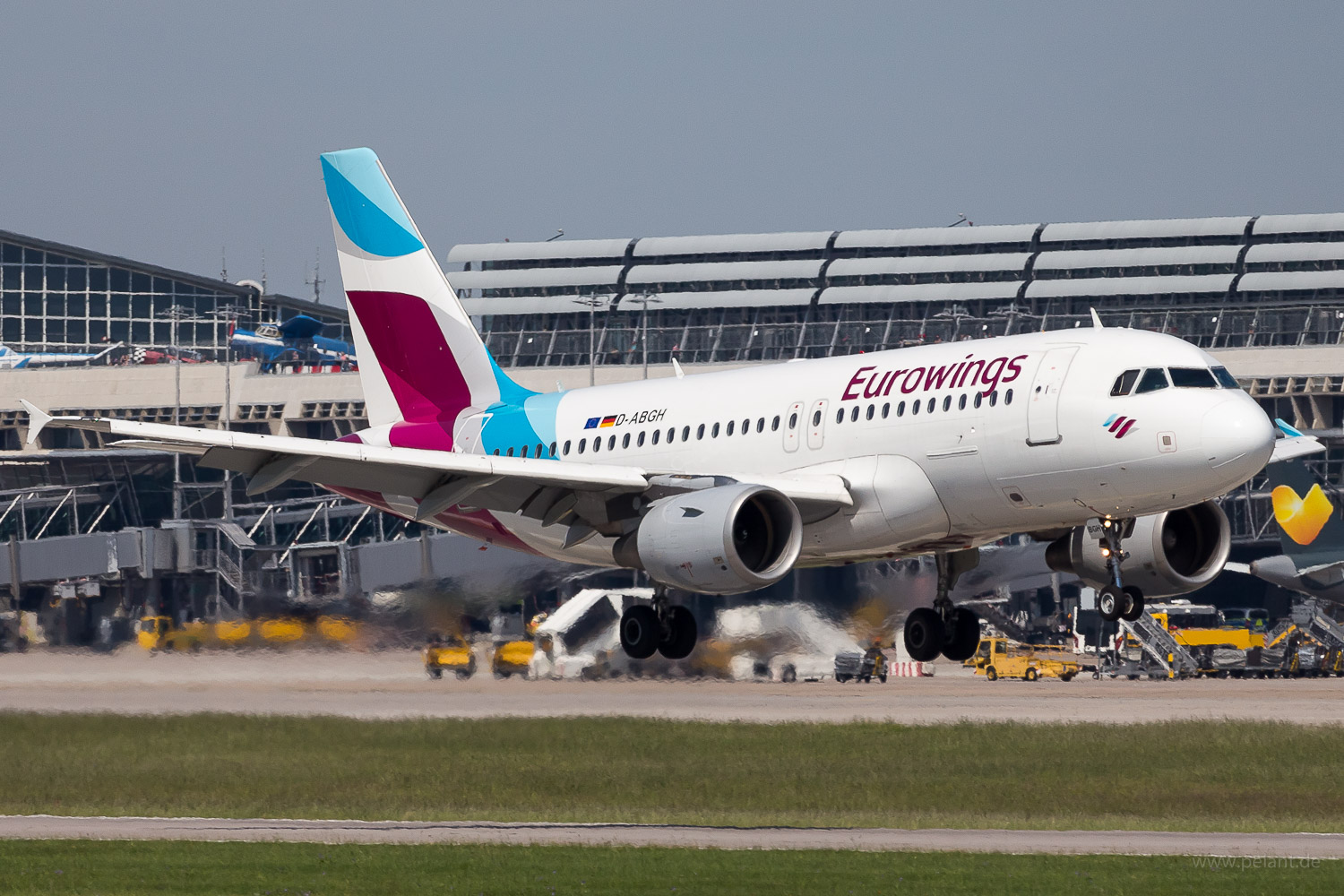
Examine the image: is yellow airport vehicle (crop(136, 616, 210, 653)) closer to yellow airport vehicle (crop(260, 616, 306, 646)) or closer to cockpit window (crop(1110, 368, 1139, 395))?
yellow airport vehicle (crop(260, 616, 306, 646))

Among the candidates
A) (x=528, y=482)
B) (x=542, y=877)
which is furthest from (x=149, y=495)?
(x=542, y=877)

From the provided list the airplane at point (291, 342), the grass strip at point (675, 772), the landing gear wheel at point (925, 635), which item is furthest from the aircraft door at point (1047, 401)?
the airplane at point (291, 342)

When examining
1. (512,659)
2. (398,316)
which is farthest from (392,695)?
(398,316)

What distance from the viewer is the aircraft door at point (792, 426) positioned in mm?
36188

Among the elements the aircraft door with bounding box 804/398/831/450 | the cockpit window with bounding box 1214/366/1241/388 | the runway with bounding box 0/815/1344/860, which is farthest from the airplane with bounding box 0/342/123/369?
the cockpit window with bounding box 1214/366/1241/388

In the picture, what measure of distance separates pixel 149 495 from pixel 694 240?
67.1 meters

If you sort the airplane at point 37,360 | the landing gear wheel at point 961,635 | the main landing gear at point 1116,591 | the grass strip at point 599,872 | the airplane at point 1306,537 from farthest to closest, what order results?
the airplane at point 37,360 < the airplane at point 1306,537 < the landing gear wheel at point 961,635 < the main landing gear at point 1116,591 < the grass strip at point 599,872

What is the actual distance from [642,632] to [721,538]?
16.2 feet

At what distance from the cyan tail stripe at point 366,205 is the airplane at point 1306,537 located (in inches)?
1426

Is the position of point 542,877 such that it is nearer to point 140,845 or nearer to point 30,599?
point 140,845

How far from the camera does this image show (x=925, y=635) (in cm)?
3822

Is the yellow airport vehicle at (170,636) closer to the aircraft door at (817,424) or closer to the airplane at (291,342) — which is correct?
the aircraft door at (817,424)

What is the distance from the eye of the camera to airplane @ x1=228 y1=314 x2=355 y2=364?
132 meters

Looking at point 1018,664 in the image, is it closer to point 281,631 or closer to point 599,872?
point 281,631
